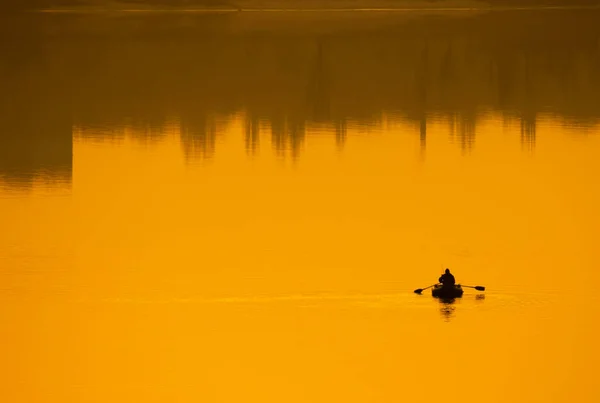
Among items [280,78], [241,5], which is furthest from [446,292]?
[241,5]

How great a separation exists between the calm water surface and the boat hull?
7 centimetres

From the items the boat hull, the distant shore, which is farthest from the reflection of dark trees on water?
the boat hull

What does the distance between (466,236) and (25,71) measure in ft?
58.9

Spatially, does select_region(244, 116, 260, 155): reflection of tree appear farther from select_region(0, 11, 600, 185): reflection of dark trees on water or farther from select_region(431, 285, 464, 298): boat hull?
select_region(431, 285, 464, 298): boat hull

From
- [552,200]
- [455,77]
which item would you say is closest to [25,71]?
[455,77]

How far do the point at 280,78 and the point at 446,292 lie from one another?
1896cm

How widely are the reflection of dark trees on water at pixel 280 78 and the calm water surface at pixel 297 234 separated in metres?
0.12

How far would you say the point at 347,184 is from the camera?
18.1 metres

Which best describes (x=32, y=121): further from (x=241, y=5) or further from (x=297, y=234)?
(x=241, y=5)

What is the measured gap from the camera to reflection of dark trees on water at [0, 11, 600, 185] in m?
23.4

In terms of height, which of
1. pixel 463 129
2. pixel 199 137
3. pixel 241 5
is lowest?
pixel 199 137

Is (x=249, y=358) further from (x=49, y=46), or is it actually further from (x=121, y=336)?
(x=49, y=46)

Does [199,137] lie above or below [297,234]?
above

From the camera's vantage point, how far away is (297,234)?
15.5 meters
